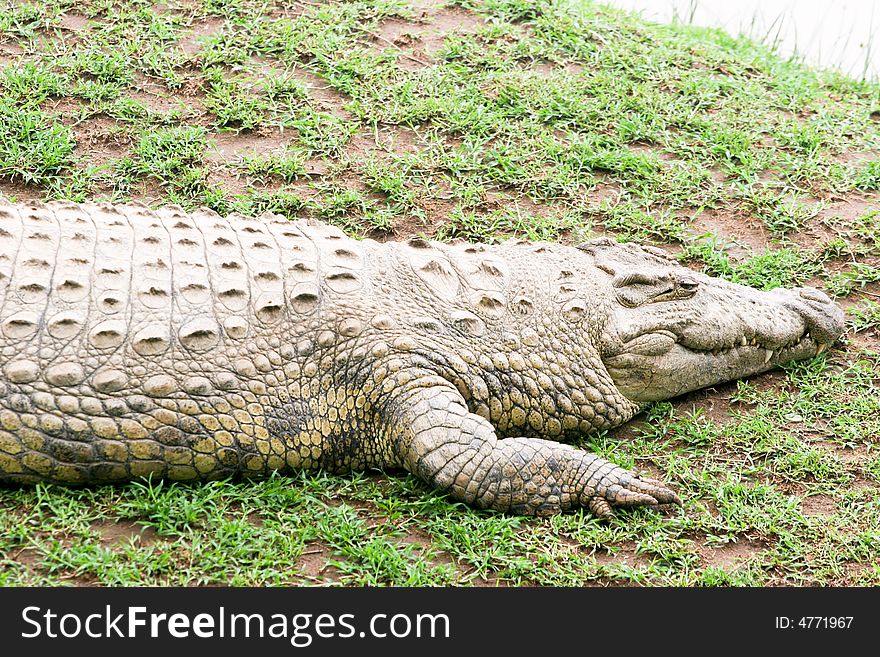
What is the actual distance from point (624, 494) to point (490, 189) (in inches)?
111

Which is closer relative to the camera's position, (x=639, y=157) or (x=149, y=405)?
(x=149, y=405)

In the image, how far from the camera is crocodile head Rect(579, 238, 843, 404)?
487 cm

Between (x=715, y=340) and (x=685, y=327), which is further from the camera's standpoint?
(x=715, y=340)

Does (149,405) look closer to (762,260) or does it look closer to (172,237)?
(172,237)

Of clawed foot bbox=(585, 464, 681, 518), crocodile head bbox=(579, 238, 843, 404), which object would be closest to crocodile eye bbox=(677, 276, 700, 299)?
crocodile head bbox=(579, 238, 843, 404)

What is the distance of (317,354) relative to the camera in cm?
433

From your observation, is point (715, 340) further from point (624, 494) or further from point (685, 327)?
point (624, 494)

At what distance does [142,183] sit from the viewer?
629 cm

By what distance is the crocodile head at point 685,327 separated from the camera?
4871 millimetres

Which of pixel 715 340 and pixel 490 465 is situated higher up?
pixel 715 340

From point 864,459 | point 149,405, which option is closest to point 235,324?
point 149,405

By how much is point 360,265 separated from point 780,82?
15.6ft

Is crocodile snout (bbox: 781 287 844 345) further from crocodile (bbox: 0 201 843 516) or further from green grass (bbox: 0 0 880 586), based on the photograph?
crocodile (bbox: 0 201 843 516)
